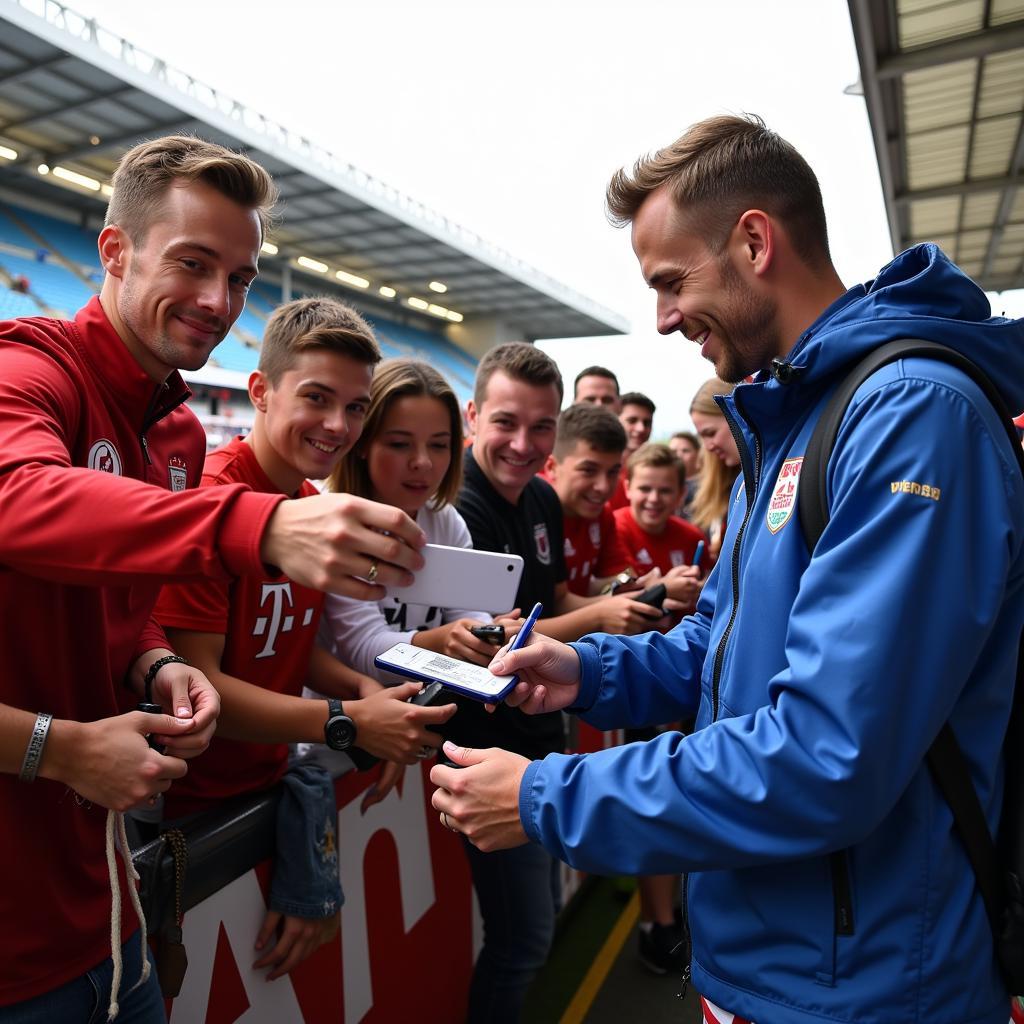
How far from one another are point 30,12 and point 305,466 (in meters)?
16.5

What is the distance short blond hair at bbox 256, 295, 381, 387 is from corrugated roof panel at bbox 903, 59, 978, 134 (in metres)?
5.89

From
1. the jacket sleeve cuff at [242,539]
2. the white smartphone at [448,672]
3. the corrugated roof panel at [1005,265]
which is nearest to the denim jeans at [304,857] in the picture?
the white smartphone at [448,672]

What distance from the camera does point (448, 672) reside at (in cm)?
167

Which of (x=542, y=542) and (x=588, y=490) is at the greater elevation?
(x=588, y=490)

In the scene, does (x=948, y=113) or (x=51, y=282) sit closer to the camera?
(x=948, y=113)

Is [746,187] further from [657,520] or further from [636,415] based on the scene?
[636,415]

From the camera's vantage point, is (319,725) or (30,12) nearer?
(319,725)

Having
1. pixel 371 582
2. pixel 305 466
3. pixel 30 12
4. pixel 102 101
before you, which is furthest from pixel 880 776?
pixel 102 101

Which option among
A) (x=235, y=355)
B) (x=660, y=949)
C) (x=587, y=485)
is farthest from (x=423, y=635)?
(x=235, y=355)

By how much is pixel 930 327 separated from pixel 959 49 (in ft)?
20.3

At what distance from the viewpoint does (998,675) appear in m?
1.14

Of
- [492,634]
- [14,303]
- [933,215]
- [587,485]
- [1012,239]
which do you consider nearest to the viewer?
[492,634]

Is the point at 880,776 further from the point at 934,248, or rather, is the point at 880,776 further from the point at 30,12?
the point at 30,12

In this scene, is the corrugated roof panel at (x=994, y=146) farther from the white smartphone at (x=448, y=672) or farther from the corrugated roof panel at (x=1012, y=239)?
the white smartphone at (x=448, y=672)
